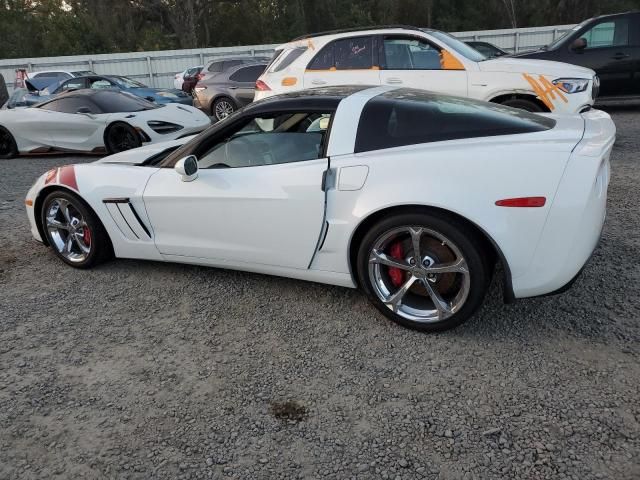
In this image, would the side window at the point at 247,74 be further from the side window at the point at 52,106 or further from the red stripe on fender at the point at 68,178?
the red stripe on fender at the point at 68,178

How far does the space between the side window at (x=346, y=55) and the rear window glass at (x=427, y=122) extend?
13.5 feet

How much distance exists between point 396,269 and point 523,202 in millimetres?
798

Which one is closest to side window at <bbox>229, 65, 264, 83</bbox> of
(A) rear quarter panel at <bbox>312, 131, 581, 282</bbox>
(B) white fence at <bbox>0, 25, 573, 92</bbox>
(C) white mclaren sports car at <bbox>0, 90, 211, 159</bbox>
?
(C) white mclaren sports car at <bbox>0, 90, 211, 159</bbox>

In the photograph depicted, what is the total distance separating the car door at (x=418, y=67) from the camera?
6902 mm

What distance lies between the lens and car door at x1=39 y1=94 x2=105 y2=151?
9.01 meters

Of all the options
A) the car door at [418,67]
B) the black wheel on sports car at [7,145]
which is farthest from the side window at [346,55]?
the black wheel on sports car at [7,145]

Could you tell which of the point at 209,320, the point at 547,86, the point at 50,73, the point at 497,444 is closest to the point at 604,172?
the point at 497,444

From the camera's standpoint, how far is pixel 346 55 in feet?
24.2

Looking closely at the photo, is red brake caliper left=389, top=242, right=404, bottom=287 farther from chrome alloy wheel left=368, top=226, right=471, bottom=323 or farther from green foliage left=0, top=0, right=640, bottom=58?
green foliage left=0, top=0, right=640, bottom=58

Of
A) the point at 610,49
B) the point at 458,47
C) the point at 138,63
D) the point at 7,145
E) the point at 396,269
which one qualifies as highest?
the point at 138,63

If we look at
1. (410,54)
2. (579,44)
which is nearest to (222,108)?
(410,54)

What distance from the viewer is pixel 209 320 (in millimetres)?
3443

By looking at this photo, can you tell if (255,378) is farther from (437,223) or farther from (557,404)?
(557,404)

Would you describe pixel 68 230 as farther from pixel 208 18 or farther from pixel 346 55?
pixel 208 18
